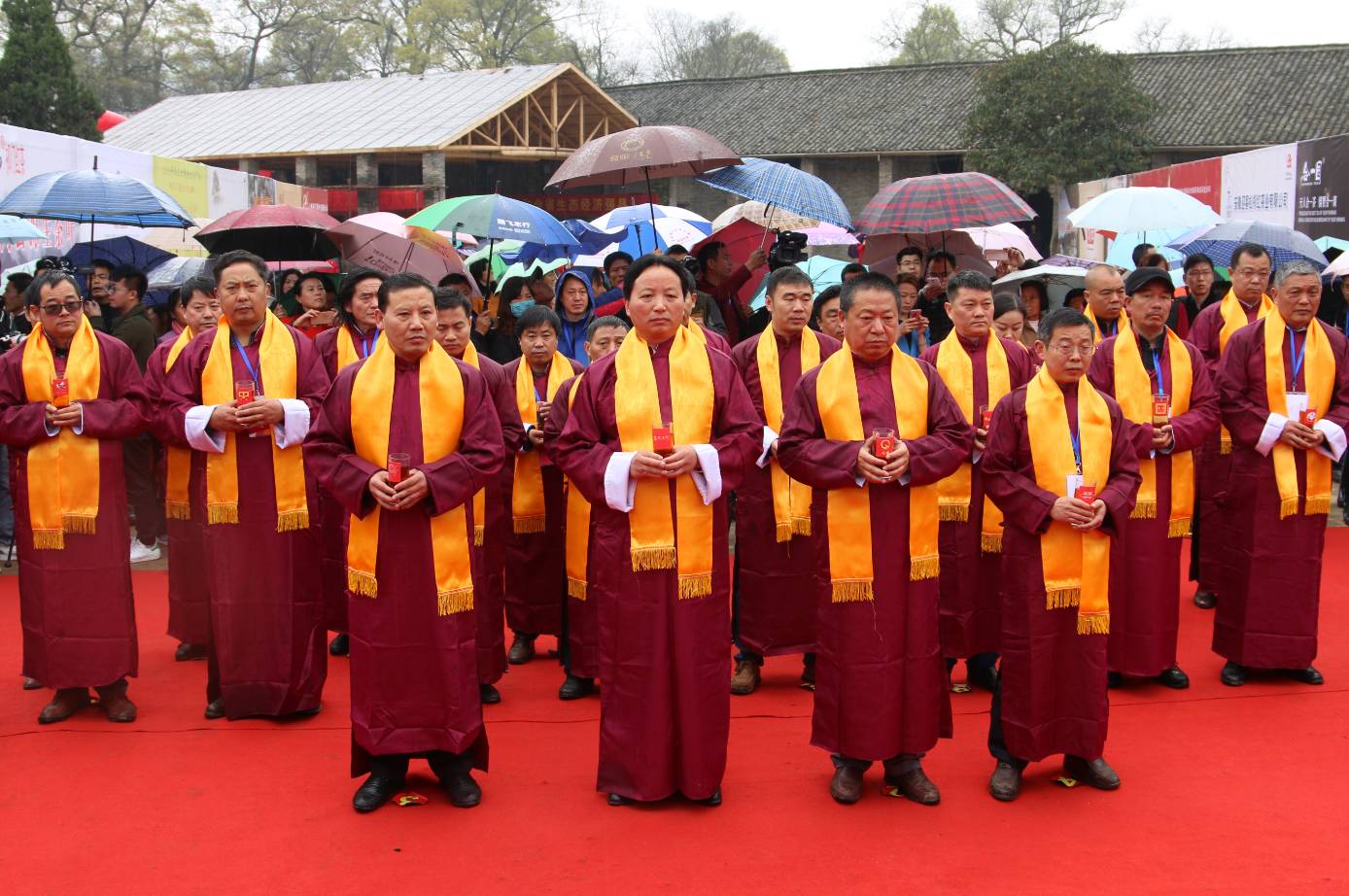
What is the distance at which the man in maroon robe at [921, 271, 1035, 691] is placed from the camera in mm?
6008

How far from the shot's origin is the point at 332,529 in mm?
6316

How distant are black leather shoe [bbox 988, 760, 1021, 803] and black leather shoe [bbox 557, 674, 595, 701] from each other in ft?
6.76

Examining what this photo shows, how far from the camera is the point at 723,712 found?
4652 millimetres

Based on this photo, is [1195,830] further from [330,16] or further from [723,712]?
[330,16]

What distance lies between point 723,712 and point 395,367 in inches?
66.1

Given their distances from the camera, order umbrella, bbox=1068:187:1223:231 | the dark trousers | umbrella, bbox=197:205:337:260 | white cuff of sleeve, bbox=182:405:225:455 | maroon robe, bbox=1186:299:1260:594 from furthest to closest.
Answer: umbrella, bbox=1068:187:1223:231
the dark trousers
umbrella, bbox=197:205:337:260
maroon robe, bbox=1186:299:1260:594
white cuff of sleeve, bbox=182:405:225:455

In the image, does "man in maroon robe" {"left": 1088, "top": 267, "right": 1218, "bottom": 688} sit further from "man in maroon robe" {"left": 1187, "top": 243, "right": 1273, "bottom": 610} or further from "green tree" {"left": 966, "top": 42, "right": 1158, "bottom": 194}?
"green tree" {"left": 966, "top": 42, "right": 1158, "bottom": 194}

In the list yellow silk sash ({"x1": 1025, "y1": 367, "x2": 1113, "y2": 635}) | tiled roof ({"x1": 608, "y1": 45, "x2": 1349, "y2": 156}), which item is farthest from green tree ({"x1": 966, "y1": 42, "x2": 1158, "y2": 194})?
yellow silk sash ({"x1": 1025, "y1": 367, "x2": 1113, "y2": 635})

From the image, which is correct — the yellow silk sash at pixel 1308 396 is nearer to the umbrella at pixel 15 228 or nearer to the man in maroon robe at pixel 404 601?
the man in maroon robe at pixel 404 601

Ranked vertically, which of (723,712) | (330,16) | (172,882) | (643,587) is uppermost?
(330,16)

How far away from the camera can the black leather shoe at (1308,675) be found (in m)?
6.04

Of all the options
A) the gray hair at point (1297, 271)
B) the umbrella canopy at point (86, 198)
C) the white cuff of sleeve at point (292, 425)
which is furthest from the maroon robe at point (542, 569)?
the gray hair at point (1297, 271)

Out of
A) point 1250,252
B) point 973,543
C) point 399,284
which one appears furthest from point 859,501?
point 1250,252

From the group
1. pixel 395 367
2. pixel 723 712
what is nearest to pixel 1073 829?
pixel 723 712
